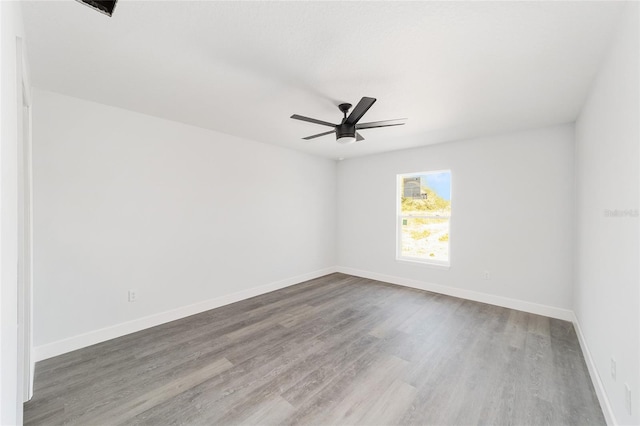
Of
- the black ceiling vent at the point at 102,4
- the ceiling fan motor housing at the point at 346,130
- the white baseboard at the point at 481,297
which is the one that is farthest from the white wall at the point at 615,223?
the black ceiling vent at the point at 102,4

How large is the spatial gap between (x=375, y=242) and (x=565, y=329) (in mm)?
2910

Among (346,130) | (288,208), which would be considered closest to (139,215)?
(288,208)

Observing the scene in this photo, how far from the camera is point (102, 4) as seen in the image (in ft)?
4.73

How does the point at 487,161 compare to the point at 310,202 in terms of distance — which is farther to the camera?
the point at 310,202

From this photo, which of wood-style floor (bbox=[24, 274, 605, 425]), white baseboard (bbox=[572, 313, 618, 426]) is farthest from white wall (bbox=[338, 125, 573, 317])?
white baseboard (bbox=[572, 313, 618, 426])

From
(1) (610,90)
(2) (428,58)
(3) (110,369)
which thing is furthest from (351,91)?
(3) (110,369)

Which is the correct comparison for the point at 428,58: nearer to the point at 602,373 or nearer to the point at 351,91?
the point at 351,91

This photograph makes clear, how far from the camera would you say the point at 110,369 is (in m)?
2.31

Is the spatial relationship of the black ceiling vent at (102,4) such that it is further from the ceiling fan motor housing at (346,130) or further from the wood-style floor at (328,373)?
the wood-style floor at (328,373)

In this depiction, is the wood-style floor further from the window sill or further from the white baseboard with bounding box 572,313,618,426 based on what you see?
the window sill

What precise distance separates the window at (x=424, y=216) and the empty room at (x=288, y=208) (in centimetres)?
4

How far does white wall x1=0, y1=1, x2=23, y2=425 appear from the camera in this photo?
975 mm

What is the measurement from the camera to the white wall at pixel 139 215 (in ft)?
8.39

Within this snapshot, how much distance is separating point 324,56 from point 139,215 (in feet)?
8.91
